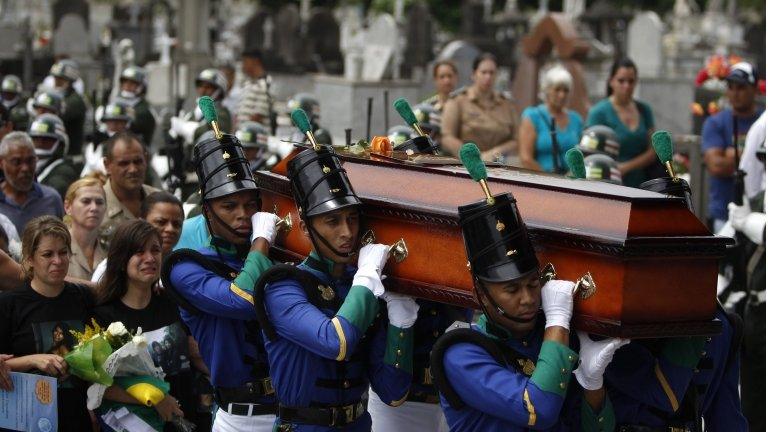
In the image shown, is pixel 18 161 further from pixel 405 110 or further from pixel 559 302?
pixel 559 302

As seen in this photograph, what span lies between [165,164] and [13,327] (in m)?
7.92

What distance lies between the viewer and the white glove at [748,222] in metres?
8.62

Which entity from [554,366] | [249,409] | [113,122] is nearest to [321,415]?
[249,409]

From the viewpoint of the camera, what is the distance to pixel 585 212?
16.8 ft

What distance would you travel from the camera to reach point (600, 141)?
9.93 m

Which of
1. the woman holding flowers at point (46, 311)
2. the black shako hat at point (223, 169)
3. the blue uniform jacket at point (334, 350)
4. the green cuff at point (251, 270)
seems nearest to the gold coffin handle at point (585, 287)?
the blue uniform jacket at point (334, 350)

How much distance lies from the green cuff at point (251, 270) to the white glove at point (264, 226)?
0.11m

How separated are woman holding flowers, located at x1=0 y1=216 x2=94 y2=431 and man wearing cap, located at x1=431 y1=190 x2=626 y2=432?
203cm

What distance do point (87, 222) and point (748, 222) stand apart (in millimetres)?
3652

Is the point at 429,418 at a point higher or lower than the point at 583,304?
lower

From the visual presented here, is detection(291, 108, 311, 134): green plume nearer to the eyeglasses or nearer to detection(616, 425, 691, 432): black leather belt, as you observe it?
detection(616, 425, 691, 432): black leather belt

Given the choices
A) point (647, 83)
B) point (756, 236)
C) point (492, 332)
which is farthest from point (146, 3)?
point (492, 332)

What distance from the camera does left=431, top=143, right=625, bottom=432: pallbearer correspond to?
492cm

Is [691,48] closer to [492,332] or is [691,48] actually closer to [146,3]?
[146,3]
